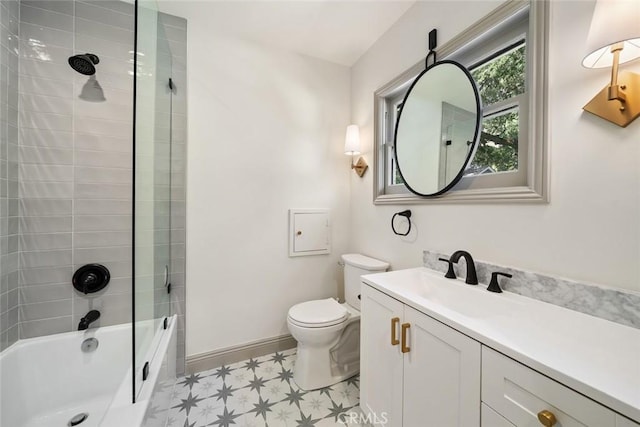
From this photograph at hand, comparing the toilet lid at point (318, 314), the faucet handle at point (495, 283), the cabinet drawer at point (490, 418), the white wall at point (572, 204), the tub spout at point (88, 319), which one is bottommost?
the toilet lid at point (318, 314)

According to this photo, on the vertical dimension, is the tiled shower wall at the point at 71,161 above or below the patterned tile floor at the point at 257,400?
above

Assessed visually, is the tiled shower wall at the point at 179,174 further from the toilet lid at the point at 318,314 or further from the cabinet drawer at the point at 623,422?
the cabinet drawer at the point at 623,422

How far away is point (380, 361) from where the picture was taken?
43.7 inches

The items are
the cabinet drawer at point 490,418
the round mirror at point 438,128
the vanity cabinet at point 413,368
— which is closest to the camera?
the cabinet drawer at point 490,418

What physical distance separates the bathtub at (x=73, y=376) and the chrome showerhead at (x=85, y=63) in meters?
1.45

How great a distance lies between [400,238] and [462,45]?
3.76 ft

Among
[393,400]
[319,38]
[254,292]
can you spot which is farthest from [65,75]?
[393,400]

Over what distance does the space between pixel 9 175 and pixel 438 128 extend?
2.32 metres

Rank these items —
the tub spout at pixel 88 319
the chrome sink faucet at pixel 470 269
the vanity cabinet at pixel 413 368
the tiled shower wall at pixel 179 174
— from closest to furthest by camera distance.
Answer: the vanity cabinet at pixel 413 368 → the chrome sink faucet at pixel 470 269 → the tub spout at pixel 88 319 → the tiled shower wall at pixel 179 174

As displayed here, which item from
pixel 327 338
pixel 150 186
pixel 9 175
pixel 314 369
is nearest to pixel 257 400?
pixel 314 369

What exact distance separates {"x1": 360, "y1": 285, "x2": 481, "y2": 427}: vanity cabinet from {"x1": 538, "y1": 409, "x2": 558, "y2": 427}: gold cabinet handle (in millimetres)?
162

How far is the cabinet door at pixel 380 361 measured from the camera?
39.9 inches

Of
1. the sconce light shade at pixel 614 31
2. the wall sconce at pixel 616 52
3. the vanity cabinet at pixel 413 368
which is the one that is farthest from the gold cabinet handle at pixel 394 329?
the sconce light shade at pixel 614 31

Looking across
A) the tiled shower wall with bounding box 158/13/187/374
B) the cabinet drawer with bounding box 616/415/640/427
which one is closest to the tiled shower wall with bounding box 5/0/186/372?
the tiled shower wall with bounding box 158/13/187/374
